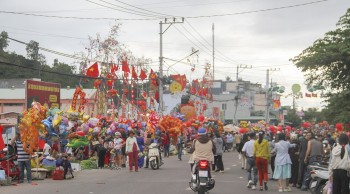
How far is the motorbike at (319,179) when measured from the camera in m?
13.5

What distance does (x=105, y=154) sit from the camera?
25.2 metres

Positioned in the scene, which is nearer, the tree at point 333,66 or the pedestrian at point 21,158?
the pedestrian at point 21,158

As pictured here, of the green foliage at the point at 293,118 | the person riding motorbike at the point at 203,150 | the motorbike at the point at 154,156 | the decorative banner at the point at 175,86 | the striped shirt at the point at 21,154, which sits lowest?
the motorbike at the point at 154,156

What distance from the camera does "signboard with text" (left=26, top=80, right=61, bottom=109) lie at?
32.6 meters

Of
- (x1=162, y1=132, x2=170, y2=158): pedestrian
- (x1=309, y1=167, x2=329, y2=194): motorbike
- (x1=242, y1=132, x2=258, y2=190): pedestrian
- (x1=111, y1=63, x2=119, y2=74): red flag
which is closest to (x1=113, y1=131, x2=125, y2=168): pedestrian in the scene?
(x1=242, y1=132, x2=258, y2=190): pedestrian

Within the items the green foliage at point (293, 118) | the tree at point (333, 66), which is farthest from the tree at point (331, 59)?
the green foliage at point (293, 118)

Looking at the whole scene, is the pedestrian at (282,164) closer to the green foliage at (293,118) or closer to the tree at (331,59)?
the tree at (331,59)

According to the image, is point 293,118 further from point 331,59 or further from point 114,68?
point 331,59

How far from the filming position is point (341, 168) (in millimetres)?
11484

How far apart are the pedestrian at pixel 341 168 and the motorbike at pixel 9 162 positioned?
11.1 metres

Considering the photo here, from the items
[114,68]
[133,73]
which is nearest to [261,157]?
[114,68]

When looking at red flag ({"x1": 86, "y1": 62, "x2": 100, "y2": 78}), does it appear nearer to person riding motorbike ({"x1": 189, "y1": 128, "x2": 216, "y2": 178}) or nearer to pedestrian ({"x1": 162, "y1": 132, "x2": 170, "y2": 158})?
pedestrian ({"x1": 162, "y1": 132, "x2": 170, "y2": 158})

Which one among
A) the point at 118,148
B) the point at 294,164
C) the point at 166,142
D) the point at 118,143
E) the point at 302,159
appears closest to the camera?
the point at 302,159

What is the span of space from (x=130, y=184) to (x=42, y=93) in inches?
735
